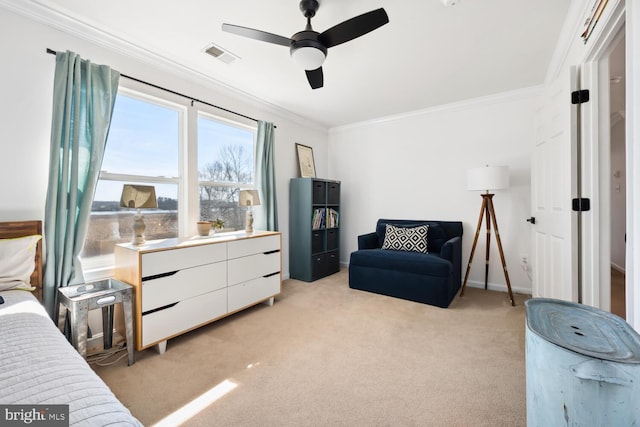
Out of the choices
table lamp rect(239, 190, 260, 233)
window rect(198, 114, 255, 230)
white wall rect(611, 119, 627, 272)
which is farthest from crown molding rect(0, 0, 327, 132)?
white wall rect(611, 119, 627, 272)

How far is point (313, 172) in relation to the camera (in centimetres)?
443

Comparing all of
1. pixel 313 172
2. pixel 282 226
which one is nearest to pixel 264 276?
pixel 282 226

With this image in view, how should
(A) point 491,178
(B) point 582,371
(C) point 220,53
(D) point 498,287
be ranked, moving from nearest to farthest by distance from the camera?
(B) point 582,371 < (C) point 220,53 < (A) point 491,178 < (D) point 498,287

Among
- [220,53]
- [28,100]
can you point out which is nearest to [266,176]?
[220,53]

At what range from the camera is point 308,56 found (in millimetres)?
1848

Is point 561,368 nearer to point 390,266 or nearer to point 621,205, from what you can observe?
point 390,266

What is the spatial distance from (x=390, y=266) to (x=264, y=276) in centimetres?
145

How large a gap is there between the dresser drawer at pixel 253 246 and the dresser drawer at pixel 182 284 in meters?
0.16

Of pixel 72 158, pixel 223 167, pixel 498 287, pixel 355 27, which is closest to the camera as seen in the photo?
pixel 355 27

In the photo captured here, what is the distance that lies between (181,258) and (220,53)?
5.98 ft

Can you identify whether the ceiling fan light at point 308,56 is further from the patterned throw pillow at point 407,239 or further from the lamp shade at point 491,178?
the patterned throw pillow at point 407,239

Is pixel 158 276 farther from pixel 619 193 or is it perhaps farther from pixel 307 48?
pixel 619 193

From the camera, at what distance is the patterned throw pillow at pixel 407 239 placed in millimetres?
3404

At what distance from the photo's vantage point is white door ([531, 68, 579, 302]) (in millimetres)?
1724
